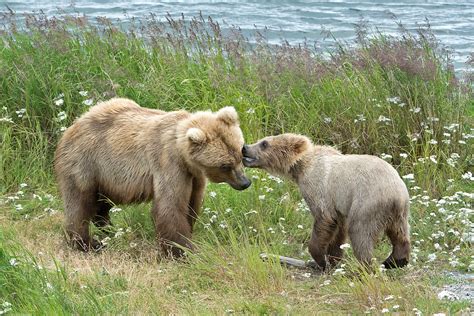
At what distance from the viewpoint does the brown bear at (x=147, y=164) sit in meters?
6.81

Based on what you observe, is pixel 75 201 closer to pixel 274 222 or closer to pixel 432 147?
pixel 274 222

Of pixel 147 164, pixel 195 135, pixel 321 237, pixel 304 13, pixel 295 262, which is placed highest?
pixel 195 135

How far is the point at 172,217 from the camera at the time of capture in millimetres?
6836

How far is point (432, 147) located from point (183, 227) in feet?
8.27

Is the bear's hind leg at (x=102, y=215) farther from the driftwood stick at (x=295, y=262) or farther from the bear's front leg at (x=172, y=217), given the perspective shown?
the driftwood stick at (x=295, y=262)

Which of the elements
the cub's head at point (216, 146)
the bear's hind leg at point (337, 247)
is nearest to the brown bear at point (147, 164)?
the cub's head at point (216, 146)

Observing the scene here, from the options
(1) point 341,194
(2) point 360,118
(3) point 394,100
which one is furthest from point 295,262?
(3) point 394,100

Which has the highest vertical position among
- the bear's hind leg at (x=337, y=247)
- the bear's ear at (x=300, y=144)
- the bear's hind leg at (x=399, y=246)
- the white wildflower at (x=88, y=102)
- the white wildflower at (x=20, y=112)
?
the bear's ear at (x=300, y=144)

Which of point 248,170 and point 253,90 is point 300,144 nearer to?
point 248,170

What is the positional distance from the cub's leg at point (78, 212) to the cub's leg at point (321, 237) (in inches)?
65.8

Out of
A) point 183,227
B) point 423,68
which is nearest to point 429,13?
point 423,68

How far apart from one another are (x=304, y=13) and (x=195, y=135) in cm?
1123

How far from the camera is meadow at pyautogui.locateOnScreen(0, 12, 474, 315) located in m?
5.86

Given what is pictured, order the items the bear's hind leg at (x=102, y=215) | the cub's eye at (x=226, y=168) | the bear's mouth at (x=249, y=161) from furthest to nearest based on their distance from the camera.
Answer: the bear's hind leg at (x=102, y=215) → the bear's mouth at (x=249, y=161) → the cub's eye at (x=226, y=168)
